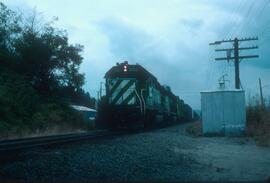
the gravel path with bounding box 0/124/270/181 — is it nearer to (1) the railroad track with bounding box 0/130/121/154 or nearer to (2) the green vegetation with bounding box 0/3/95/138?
(1) the railroad track with bounding box 0/130/121/154

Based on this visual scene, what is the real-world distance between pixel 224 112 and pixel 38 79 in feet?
53.7

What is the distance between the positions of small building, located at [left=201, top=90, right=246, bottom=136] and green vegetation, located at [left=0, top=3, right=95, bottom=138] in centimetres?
930

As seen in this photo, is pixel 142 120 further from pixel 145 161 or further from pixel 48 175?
pixel 48 175

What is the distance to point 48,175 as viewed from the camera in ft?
21.9

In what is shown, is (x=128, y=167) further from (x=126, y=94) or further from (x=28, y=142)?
(x=126, y=94)

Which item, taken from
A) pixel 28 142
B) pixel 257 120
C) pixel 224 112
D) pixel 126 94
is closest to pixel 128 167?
pixel 28 142

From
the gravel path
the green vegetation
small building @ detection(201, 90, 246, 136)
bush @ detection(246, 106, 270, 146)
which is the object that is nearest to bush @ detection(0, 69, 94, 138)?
the green vegetation

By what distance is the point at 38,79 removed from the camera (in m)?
32.4

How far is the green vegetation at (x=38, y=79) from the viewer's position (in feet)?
84.9

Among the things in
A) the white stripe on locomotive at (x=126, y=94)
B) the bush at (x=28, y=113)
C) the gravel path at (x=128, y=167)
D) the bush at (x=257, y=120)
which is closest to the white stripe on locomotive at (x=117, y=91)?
the white stripe on locomotive at (x=126, y=94)

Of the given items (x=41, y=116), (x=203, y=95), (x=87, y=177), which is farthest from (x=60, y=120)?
(x=87, y=177)

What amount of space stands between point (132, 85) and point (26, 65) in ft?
38.7

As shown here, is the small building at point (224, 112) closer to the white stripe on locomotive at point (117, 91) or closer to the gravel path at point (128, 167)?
the white stripe on locomotive at point (117, 91)

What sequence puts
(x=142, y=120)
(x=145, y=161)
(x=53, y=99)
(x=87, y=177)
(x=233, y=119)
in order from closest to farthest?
(x=87, y=177)
(x=145, y=161)
(x=233, y=119)
(x=142, y=120)
(x=53, y=99)
